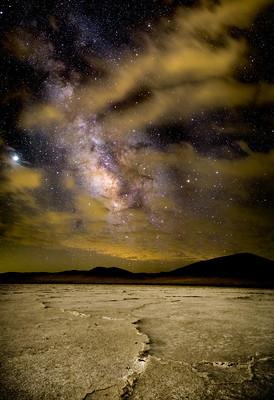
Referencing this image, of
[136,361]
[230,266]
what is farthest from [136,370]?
[230,266]

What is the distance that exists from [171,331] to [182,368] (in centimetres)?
174

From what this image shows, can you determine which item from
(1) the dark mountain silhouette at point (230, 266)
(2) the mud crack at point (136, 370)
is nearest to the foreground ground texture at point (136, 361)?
(2) the mud crack at point (136, 370)

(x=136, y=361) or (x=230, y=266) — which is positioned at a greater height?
(x=230, y=266)

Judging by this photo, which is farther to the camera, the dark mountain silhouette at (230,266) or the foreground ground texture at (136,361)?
the dark mountain silhouette at (230,266)

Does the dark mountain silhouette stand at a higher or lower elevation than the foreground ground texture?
higher

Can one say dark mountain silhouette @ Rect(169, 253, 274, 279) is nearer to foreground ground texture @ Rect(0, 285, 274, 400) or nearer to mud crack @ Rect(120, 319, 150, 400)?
foreground ground texture @ Rect(0, 285, 274, 400)

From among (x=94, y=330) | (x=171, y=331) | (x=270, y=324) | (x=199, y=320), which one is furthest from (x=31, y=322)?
(x=270, y=324)

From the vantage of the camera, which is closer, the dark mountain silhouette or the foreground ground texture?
the foreground ground texture

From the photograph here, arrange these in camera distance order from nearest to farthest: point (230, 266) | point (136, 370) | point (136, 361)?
point (136, 370), point (136, 361), point (230, 266)

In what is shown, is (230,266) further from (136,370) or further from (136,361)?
(136,370)

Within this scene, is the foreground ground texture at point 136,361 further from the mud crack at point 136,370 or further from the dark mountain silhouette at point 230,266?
the dark mountain silhouette at point 230,266

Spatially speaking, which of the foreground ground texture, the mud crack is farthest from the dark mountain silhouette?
the mud crack

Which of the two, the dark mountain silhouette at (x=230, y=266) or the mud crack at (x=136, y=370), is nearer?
the mud crack at (x=136, y=370)

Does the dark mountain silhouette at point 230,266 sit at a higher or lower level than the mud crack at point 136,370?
higher
